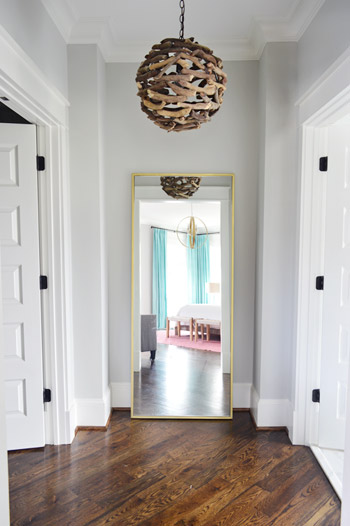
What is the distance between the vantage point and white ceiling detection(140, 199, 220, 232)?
9.34 ft

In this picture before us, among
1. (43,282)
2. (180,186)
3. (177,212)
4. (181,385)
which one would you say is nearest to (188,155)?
(180,186)

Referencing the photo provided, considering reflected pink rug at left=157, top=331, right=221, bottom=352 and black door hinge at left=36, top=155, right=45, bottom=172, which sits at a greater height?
black door hinge at left=36, top=155, right=45, bottom=172

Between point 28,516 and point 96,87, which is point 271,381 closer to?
point 28,516

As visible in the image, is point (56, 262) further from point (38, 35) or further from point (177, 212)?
point (38, 35)

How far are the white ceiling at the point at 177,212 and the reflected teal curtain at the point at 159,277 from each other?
8cm

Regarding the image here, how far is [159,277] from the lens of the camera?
9.55 feet

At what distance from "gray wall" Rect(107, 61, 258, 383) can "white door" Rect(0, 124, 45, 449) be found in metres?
0.70

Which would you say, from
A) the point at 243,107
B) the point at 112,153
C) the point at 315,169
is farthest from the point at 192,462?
the point at 243,107

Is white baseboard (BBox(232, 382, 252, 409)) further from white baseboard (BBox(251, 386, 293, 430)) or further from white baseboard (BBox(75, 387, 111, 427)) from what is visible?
white baseboard (BBox(75, 387, 111, 427))

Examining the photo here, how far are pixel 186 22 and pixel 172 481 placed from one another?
113 inches

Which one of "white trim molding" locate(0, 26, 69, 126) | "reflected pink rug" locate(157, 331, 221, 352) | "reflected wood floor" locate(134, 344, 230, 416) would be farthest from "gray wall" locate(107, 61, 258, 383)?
"white trim molding" locate(0, 26, 69, 126)

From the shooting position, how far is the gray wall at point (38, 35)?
1.74 metres

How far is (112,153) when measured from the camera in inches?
116

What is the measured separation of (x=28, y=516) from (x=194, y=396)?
1.39m
